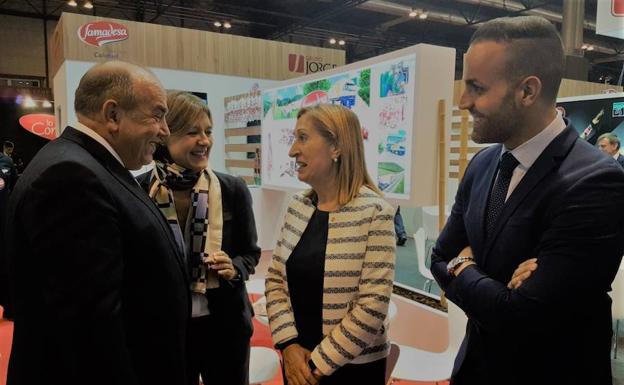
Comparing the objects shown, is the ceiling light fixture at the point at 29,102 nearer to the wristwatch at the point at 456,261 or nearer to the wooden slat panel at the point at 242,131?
the wooden slat panel at the point at 242,131

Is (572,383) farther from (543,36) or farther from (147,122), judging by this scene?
(147,122)

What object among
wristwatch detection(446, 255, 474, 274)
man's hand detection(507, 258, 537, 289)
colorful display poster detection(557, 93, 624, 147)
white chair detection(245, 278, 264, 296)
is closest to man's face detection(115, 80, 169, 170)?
wristwatch detection(446, 255, 474, 274)

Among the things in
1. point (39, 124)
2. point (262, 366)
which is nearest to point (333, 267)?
point (262, 366)

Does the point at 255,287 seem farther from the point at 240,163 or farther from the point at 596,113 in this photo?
the point at 596,113

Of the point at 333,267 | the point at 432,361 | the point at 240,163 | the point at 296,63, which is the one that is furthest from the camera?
the point at 296,63

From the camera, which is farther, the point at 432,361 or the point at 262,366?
the point at 432,361

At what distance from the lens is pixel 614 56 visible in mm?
16047

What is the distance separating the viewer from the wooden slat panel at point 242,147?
565 centimetres

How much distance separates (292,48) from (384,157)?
4068 millimetres

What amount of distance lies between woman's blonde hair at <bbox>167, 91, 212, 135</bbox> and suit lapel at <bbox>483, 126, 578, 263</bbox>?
1184 mm

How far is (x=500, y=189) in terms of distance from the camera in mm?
1309

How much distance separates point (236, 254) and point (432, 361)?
4.15 ft

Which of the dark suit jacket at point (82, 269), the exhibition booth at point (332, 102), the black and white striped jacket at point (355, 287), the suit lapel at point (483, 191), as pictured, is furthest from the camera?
the exhibition booth at point (332, 102)

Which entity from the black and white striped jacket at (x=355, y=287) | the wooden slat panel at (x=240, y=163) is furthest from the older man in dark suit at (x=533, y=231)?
the wooden slat panel at (x=240, y=163)
